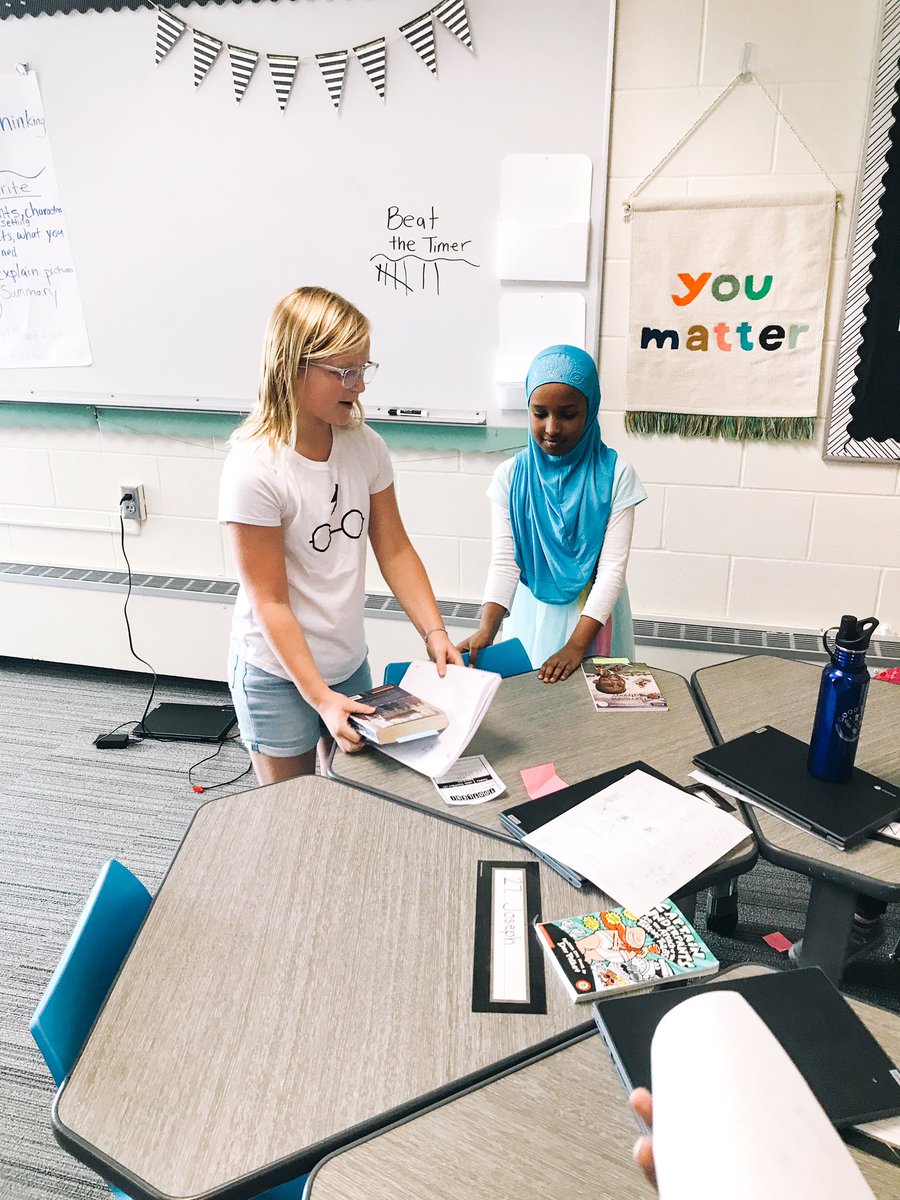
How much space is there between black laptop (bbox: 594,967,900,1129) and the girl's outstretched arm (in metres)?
0.90

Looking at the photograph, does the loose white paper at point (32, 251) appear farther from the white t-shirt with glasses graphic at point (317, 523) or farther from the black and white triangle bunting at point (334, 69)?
the white t-shirt with glasses graphic at point (317, 523)

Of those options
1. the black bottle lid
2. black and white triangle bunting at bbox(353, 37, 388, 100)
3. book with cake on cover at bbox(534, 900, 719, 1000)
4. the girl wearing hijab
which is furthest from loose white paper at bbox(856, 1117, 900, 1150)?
black and white triangle bunting at bbox(353, 37, 388, 100)

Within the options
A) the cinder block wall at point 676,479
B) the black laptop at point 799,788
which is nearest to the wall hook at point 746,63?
the cinder block wall at point 676,479

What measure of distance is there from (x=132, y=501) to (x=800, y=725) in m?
2.44

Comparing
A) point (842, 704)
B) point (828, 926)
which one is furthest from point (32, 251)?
point (828, 926)

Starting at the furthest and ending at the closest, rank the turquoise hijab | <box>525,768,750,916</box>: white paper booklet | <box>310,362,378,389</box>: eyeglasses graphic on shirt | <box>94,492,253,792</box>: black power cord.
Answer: <box>94,492,253,792</box>: black power cord < the turquoise hijab < <box>310,362,378,389</box>: eyeglasses graphic on shirt < <box>525,768,750,916</box>: white paper booklet

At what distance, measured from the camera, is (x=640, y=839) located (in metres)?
1.28

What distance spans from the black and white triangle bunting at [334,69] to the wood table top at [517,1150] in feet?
8.36

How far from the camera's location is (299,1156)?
846 millimetres

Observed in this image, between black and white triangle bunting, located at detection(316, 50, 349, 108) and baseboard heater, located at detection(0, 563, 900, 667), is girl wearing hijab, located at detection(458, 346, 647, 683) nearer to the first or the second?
baseboard heater, located at detection(0, 563, 900, 667)

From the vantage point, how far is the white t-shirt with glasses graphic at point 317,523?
1.52 meters

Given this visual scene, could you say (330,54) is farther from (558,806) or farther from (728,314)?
(558,806)

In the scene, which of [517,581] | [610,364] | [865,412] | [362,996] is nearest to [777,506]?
[865,412]

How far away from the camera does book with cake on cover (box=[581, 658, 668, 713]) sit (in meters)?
1.69
